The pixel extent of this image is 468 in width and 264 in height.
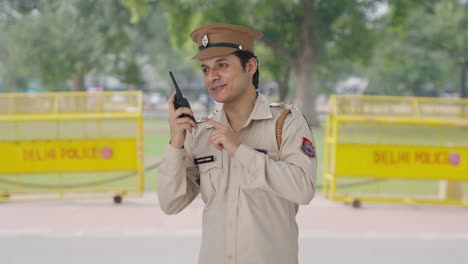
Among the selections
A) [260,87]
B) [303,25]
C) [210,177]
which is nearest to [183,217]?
[260,87]

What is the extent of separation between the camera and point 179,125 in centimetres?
206

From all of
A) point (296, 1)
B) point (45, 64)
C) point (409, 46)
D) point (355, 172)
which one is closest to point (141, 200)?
point (355, 172)

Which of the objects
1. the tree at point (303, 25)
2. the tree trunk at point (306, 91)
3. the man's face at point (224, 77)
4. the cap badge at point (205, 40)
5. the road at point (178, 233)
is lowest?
the road at point (178, 233)

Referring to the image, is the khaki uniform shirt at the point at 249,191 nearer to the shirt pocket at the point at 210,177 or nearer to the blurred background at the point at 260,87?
the shirt pocket at the point at 210,177

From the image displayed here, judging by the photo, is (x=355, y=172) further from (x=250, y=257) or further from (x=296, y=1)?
(x=296, y=1)

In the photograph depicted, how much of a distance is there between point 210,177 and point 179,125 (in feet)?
0.75

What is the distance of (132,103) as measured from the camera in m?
8.80

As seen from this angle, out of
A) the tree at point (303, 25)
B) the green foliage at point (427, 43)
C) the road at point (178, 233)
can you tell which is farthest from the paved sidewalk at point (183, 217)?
the green foliage at point (427, 43)

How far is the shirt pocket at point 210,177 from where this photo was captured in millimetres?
2135

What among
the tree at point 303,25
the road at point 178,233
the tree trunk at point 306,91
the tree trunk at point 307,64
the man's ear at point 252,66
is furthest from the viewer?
the tree trunk at point 306,91

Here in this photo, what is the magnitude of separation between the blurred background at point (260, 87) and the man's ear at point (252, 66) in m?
0.28

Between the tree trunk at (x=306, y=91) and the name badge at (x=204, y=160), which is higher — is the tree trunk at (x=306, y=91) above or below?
above

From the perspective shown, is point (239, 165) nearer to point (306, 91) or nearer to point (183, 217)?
point (183, 217)

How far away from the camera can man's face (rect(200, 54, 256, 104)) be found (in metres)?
2.12
